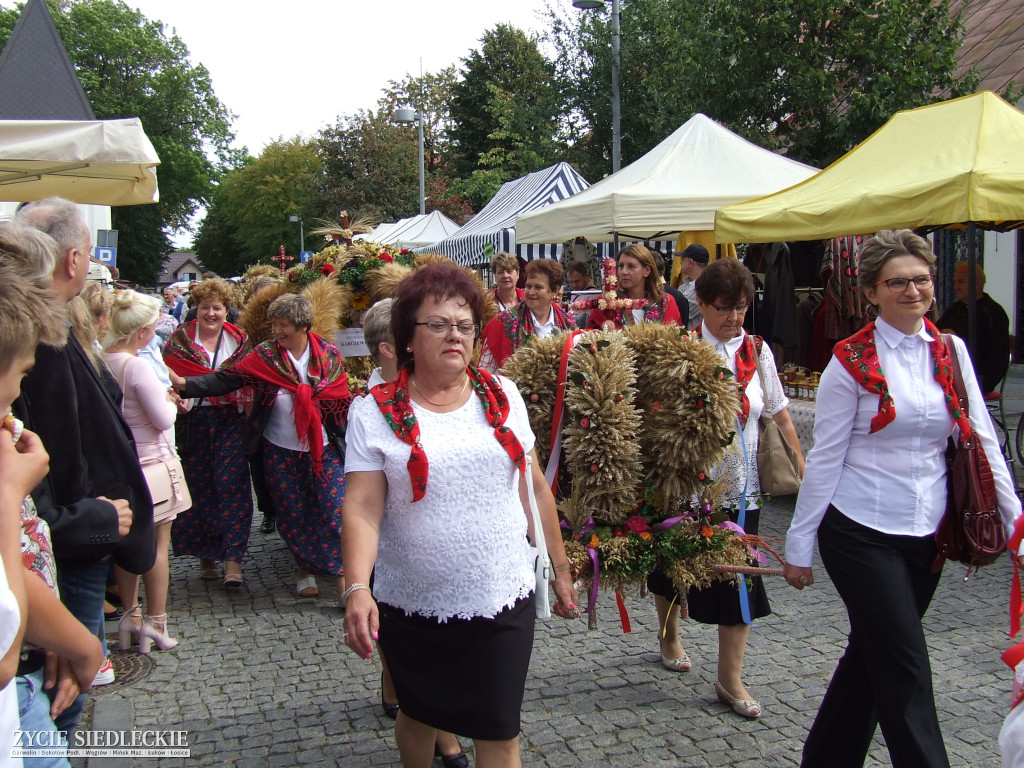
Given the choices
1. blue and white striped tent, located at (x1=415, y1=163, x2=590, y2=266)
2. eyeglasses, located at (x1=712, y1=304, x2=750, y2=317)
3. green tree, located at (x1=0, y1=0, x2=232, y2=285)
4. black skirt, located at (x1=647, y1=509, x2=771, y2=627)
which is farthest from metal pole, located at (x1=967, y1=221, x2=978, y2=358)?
green tree, located at (x1=0, y1=0, x2=232, y2=285)

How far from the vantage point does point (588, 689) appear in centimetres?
402

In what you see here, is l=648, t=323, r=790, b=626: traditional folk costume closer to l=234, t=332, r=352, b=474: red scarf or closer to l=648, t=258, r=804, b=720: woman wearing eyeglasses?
l=648, t=258, r=804, b=720: woman wearing eyeglasses

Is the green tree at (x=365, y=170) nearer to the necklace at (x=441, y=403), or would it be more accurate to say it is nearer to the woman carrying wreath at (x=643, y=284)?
the woman carrying wreath at (x=643, y=284)

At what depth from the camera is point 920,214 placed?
6.04 metres

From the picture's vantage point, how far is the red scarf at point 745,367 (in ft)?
12.4

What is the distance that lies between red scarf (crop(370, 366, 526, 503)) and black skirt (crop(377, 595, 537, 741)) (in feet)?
1.38

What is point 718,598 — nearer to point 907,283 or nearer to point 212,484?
point 907,283

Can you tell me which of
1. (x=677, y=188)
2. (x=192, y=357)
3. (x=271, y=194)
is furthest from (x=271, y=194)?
(x=192, y=357)

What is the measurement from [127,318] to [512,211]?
10.9 m

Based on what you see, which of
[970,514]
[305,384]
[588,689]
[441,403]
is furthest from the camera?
[305,384]

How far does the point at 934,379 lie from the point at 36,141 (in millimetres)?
4641

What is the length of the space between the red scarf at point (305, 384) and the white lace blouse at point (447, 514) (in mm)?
2857

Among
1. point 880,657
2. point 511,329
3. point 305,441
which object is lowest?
point 880,657

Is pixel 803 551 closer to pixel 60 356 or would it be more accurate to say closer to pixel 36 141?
pixel 60 356
